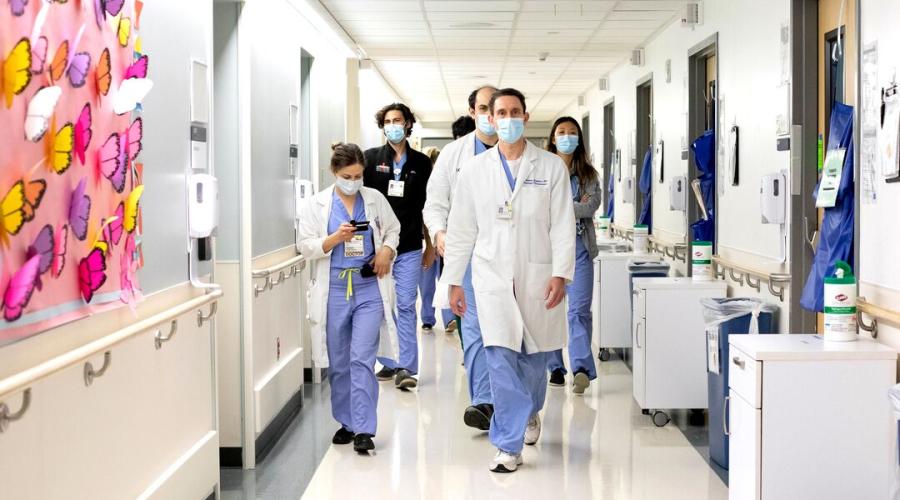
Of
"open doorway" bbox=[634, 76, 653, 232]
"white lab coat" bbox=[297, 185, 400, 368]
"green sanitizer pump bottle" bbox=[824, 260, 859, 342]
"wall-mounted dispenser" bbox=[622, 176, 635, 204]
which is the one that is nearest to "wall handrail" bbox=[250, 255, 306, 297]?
"white lab coat" bbox=[297, 185, 400, 368]

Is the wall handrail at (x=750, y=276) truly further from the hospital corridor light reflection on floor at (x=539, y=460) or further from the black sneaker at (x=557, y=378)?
the black sneaker at (x=557, y=378)

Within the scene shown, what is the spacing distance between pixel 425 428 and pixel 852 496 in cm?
265

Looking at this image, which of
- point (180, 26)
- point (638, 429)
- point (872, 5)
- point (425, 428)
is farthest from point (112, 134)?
point (638, 429)

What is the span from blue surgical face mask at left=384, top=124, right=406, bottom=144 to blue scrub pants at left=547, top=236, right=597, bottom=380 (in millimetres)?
1327

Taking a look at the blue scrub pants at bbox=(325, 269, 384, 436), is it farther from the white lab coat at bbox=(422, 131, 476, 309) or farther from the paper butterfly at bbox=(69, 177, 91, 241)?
the paper butterfly at bbox=(69, 177, 91, 241)

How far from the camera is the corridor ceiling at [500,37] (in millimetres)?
7629

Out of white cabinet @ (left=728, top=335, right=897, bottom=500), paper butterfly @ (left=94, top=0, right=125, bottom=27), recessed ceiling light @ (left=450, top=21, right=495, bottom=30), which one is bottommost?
white cabinet @ (left=728, top=335, right=897, bottom=500)

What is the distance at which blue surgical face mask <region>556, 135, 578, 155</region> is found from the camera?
6613 mm

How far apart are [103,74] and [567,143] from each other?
407 centimetres

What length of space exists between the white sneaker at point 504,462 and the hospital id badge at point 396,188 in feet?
8.29

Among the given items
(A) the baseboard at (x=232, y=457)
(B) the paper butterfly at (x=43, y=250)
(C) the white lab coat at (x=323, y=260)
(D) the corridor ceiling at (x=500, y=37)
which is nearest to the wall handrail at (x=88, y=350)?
(B) the paper butterfly at (x=43, y=250)

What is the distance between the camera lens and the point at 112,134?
3039 millimetres

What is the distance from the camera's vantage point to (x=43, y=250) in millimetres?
2527

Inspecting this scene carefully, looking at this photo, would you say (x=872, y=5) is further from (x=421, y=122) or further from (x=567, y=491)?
(x=421, y=122)
